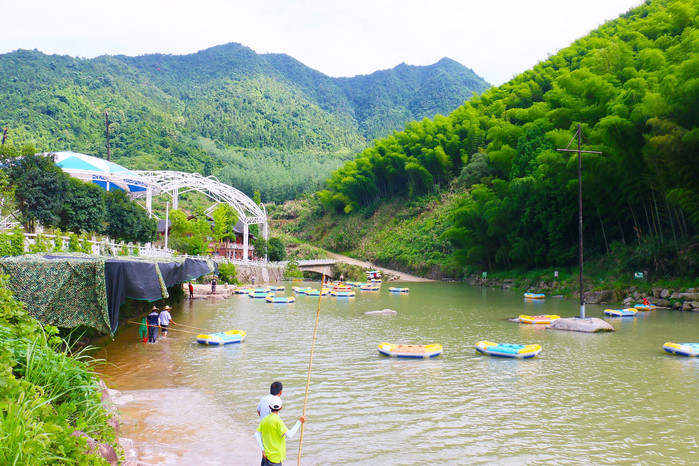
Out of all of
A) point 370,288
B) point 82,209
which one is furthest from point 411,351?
point 370,288

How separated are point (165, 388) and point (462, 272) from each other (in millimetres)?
39842

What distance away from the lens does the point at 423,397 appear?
9047mm

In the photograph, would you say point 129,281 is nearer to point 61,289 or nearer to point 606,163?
point 61,289

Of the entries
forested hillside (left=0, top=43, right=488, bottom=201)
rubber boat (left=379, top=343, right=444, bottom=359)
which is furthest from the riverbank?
forested hillside (left=0, top=43, right=488, bottom=201)

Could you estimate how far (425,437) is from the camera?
7055 mm

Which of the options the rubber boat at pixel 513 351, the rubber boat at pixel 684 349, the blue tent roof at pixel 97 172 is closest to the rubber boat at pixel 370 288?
the blue tent roof at pixel 97 172

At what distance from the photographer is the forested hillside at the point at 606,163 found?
69.8 feet

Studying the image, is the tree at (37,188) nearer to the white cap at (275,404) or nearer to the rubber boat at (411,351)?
the rubber boat at (411,351)

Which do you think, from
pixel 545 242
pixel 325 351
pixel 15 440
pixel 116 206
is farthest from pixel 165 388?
pixel 545 242

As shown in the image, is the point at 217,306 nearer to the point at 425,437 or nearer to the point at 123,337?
the point at 123,337

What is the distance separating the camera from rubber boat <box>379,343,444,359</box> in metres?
12.3

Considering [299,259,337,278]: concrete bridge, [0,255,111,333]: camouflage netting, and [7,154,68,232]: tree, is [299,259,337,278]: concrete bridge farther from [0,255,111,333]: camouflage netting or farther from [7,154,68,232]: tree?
[0,255,111,333]: camouflage netting

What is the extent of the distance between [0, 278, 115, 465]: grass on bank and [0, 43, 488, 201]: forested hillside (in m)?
43.0

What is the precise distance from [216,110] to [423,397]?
440 ft
